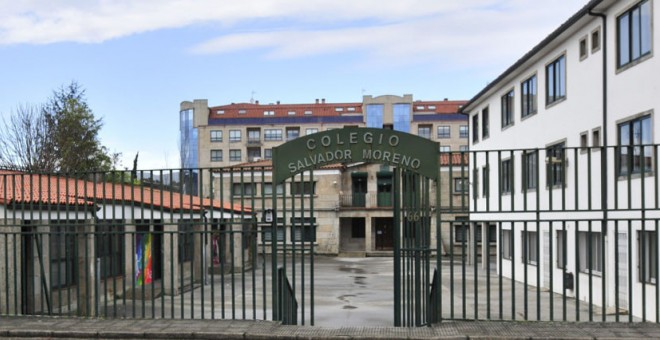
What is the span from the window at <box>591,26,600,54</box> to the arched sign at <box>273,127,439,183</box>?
35.9 ft

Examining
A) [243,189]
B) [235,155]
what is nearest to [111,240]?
[243,189]

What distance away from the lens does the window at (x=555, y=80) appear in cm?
2173

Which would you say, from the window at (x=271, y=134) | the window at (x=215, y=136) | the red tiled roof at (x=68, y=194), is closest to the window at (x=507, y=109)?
the red tiled roof at (x=68, y=194)

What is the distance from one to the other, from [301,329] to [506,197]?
1888 cm

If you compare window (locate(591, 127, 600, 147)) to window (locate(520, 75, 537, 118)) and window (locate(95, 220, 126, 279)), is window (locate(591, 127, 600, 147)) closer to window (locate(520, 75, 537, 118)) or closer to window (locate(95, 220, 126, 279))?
window (locate(520, 75, 537, 118))

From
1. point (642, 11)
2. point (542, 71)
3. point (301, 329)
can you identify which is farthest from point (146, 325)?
point (542, 71)

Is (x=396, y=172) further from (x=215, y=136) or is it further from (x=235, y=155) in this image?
(x=215, y=136)

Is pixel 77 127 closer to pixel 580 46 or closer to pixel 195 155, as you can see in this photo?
pixel 580 46

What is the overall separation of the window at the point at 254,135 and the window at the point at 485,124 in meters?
56.8

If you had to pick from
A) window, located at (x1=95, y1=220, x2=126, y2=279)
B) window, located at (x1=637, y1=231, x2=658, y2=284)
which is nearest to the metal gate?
window, located at (x1=95, y1=220, x2=126, y2=279)

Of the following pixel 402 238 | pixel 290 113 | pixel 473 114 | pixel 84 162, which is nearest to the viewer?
pixel 402 238

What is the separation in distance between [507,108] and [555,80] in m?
5.70

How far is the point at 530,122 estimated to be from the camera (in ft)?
82.0

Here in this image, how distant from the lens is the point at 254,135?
3433 inches
